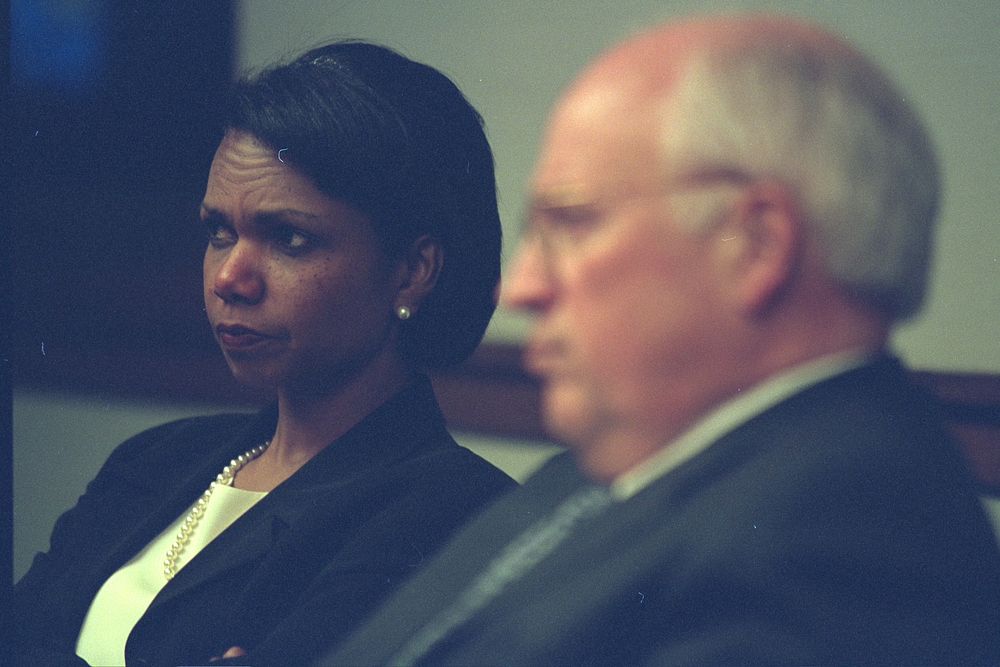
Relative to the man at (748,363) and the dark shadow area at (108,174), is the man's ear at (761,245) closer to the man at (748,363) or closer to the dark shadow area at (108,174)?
the man at (748,363)

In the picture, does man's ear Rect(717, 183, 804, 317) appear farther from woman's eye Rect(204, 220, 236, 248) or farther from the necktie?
woman's eye Rect(204, 220, 236, 248)

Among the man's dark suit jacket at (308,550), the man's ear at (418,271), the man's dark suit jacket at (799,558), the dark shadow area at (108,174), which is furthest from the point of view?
the dark shadow area at (108,174)

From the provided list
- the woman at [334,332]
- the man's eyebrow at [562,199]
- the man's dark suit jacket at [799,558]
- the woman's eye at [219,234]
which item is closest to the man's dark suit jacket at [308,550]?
the woman at [334,332]

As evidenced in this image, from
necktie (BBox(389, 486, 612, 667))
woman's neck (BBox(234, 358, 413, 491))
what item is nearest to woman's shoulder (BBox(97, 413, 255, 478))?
woman's neck (BBox(234, 358, 413, 491))

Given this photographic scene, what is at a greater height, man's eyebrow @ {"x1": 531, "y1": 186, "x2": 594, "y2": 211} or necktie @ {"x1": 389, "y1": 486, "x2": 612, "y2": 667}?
man's eyebrow @ {"x1": 531, "y1": 186, "x2": 594, "y2": 211}

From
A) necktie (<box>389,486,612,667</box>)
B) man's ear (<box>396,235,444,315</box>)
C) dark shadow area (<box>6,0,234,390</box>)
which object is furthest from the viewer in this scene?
dark shadow area (<box>6,0,234,390</box>)

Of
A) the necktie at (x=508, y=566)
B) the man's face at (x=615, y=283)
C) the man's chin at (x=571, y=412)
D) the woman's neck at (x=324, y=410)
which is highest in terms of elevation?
the man's face at (x=615, y=283)

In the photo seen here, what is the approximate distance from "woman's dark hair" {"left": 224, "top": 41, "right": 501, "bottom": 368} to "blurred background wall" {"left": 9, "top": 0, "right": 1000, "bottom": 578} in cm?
3

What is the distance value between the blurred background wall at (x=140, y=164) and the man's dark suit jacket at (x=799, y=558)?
1.40ft

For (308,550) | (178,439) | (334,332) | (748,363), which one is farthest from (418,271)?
(748,363)

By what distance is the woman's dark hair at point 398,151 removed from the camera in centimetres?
109

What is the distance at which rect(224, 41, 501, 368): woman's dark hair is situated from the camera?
1.09m

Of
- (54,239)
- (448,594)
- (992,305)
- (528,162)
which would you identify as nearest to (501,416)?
(528,162)

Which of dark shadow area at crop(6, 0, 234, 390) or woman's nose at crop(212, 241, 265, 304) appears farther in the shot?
dark shadow area at crop(6, 0, 234, 390)
